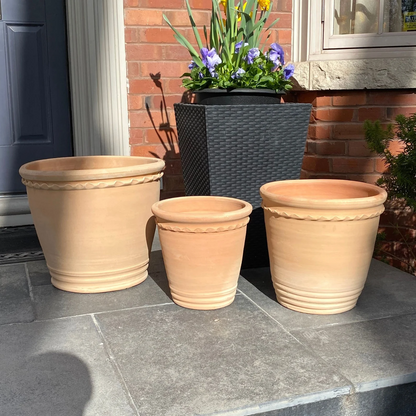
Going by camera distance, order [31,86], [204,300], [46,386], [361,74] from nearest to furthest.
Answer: [46,386]
[204,300]
[361,74]
[31,86]

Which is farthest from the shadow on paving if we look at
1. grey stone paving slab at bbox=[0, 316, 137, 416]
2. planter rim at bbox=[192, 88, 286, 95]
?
planter rim at bbox=[192, 88, 286, 95]

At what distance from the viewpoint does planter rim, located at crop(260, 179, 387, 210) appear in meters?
1.90

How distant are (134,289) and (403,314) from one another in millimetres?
1045

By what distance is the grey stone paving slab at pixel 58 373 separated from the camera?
144cm

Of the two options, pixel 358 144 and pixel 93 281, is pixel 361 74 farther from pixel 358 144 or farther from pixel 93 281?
pixel 93 281

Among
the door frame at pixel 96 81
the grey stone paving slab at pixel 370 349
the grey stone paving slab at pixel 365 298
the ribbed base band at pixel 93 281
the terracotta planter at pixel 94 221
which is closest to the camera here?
the grey stone paving slab at pixel 370 349

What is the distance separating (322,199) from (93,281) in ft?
3.12

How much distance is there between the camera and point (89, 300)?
2195 mm

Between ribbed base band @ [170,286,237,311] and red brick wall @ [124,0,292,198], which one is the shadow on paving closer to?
ribbed base band @ [170,286,237,311]

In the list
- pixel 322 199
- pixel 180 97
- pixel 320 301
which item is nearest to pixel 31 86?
pixel 180 97

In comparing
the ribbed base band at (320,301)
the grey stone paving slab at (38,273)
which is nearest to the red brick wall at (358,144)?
the ribbed base band at (320,301)

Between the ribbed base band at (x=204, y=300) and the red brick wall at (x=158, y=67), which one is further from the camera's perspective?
the red brick wall at (x=158, y=67)

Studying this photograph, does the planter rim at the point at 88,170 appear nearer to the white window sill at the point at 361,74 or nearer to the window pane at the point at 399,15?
the white window sill at the point at 361,74

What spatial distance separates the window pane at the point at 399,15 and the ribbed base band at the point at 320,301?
1.69m
